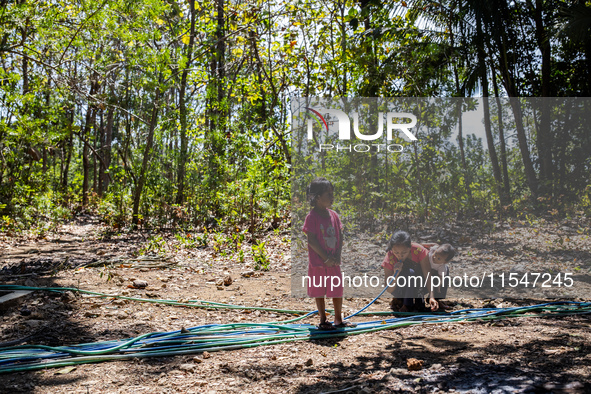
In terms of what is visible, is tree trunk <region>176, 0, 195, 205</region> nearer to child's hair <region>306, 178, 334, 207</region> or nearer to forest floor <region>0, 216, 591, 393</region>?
forest floor <region>0, 216, 591, 393</region>

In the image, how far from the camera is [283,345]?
3.71m

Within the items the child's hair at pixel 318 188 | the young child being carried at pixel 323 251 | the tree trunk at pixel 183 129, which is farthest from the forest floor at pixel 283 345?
the tree trunk at pixel 183 129

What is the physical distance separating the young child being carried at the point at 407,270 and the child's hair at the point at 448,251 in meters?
0.23

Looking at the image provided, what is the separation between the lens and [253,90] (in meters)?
11.1

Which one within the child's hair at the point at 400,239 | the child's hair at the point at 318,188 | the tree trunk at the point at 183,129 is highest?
the tree trunk at the point at 183,129

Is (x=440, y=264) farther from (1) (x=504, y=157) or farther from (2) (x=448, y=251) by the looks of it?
(1) (x=504, y=157)

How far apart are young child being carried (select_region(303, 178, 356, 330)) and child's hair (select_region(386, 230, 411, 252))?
2.54 ft

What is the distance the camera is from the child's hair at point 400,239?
15.3 feet

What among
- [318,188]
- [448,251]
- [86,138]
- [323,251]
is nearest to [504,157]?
[448,251]

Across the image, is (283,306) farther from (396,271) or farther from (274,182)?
(274,182)

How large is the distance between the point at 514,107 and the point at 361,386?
13.2 feet

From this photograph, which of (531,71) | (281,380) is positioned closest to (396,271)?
(281,380)

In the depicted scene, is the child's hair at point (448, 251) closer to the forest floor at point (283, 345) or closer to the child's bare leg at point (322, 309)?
the forest floor at point (283, 345)

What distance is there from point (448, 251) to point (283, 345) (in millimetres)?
2133
